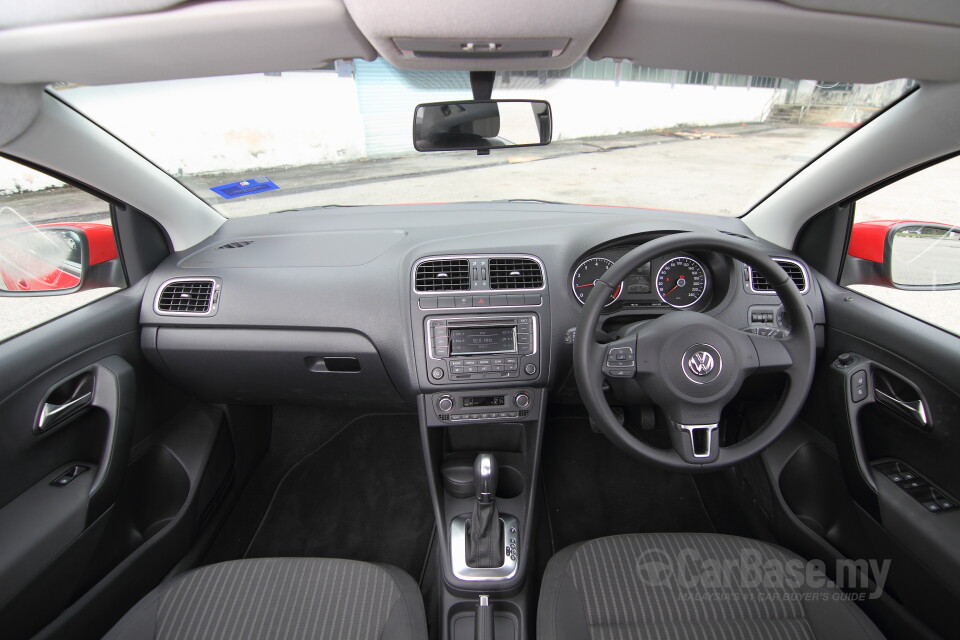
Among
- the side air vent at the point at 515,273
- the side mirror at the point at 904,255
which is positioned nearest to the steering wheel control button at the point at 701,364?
the side air vent at the point at 515,273

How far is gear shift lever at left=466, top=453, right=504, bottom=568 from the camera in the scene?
191cm

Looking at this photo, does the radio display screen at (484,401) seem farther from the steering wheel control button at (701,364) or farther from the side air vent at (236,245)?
the side air vent at (236,245)

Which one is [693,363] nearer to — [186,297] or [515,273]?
[515,273]

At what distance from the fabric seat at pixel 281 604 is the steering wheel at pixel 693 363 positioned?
825 mm

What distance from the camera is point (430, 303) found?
1946mm

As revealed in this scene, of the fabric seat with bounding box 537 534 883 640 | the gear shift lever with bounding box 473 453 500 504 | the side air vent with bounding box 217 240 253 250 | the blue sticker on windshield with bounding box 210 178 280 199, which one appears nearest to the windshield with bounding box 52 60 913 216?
the blue sticker on windshield with bounding box 210 178 280 199

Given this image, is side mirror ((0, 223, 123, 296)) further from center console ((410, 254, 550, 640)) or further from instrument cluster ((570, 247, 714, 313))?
instrument cluster ((570, 247, 714, 313))

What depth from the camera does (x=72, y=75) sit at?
4.50 feet

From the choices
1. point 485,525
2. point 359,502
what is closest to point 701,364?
point 485,525

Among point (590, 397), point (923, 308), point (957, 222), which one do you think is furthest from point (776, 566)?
point (957, 222)

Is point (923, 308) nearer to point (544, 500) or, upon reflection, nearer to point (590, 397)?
point (590, 397)

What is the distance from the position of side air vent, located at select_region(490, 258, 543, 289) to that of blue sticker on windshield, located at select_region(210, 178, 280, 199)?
4.82ft

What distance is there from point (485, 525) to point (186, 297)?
152 centimetres

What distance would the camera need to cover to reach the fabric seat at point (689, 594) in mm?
1422
